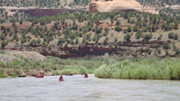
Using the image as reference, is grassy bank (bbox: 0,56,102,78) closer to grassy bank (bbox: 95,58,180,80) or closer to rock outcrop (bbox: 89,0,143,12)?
grassy bank (bbox: 95,58,180,80)

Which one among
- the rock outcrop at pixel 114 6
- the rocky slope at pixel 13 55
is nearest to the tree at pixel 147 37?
the rocky slope at pixel 13 55

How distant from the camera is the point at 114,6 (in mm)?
170625

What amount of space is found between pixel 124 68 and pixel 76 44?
72.2 meters

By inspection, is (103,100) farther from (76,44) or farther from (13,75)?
(76,44)

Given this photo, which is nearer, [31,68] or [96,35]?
[31,68]

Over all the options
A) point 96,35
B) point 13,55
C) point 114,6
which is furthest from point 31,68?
point 114,6

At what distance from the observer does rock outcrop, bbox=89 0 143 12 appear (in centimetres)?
16825

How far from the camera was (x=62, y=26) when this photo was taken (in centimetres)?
14538

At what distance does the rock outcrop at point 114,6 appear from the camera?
168m

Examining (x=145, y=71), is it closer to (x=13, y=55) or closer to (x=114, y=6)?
(x=13, y=55)

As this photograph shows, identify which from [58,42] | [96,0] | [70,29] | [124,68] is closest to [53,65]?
[124,68]

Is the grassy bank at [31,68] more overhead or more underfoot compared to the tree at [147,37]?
more underfoot

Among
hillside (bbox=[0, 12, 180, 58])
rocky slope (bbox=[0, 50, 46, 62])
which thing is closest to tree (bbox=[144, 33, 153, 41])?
hillside (bbox=[0, 12, 180, 58])

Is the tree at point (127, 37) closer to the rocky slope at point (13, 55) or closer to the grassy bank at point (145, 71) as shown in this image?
the rocky slope at point (13, 55)
